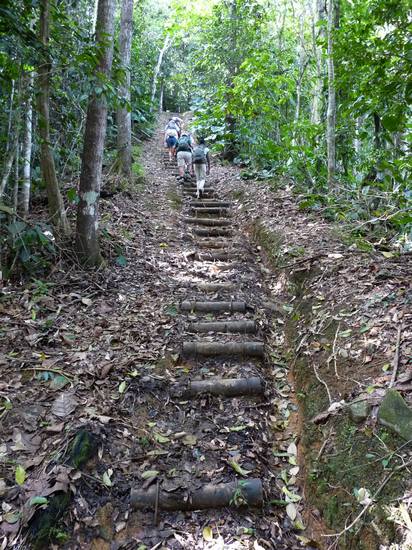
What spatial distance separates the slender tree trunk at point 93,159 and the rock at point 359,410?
3.88 m

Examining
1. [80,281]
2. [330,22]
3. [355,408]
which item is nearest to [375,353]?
[355,408]

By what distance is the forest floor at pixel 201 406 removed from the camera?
286cm

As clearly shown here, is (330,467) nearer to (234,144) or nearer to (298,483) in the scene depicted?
(298,483)

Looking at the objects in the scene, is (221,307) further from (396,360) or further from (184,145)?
(184,145)

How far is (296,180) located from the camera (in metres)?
9.46

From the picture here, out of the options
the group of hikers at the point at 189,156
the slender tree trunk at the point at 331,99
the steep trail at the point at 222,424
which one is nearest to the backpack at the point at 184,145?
the group of hikers at the point at 189,156

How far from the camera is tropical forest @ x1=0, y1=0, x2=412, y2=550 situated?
2918 millimetres

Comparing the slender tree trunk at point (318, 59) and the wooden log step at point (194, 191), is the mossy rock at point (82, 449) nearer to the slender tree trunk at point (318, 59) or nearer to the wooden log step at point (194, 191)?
the slender tree trunk at point (318, 59)

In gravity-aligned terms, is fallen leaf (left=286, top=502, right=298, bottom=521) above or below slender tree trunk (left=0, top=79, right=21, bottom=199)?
below

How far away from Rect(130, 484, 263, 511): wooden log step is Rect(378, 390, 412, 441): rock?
1095 mm

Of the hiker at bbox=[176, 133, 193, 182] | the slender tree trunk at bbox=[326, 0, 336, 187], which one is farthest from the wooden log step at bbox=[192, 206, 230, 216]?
the slender tree trunk at bbox=[326, 0, 336, 187]

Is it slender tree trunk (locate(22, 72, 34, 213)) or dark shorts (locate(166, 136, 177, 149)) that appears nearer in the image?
slender tree trunk (locate(22, 72, 34, 213))

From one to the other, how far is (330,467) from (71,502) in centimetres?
194

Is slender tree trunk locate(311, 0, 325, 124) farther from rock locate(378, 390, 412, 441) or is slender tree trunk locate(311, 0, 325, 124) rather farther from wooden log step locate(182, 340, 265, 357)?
rock locate(378, 390, 412, 441)
